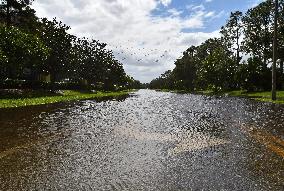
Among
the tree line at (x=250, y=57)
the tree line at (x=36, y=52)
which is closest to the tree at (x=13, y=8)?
the tree line at (x=36, y=52)

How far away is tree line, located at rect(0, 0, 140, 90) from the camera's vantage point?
41.6 metres

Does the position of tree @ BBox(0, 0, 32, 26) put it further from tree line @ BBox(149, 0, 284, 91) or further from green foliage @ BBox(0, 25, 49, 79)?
tree line @ BBox(149, 0, 284, 91)

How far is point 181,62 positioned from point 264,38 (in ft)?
237

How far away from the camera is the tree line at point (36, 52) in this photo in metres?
41.6

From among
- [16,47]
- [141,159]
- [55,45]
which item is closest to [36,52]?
[16,47]

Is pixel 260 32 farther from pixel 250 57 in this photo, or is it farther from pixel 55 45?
pixel 55 45

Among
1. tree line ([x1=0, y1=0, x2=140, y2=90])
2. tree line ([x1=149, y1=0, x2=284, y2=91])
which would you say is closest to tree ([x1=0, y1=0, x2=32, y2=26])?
tree line ([x1=0, y1=0, x2=140, y2=90])

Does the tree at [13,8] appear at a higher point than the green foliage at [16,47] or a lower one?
higher

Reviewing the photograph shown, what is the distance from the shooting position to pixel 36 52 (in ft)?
150

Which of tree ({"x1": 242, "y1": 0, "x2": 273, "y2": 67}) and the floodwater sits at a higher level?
tree ({"x1": 242, "y1": 0, "x2": 273, "y2": 67})

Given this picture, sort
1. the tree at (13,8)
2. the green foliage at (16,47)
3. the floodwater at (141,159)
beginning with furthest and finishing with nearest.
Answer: the tree at (13,8), the green foliage at (16,47), the floodwater at (141,159)

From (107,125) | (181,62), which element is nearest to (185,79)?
(181,62)

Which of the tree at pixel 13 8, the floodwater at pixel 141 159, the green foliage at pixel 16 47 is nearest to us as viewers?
the floodwater at pixel 141 159

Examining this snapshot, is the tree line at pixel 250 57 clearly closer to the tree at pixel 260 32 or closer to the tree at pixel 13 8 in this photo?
the tree at pixel 260 32
